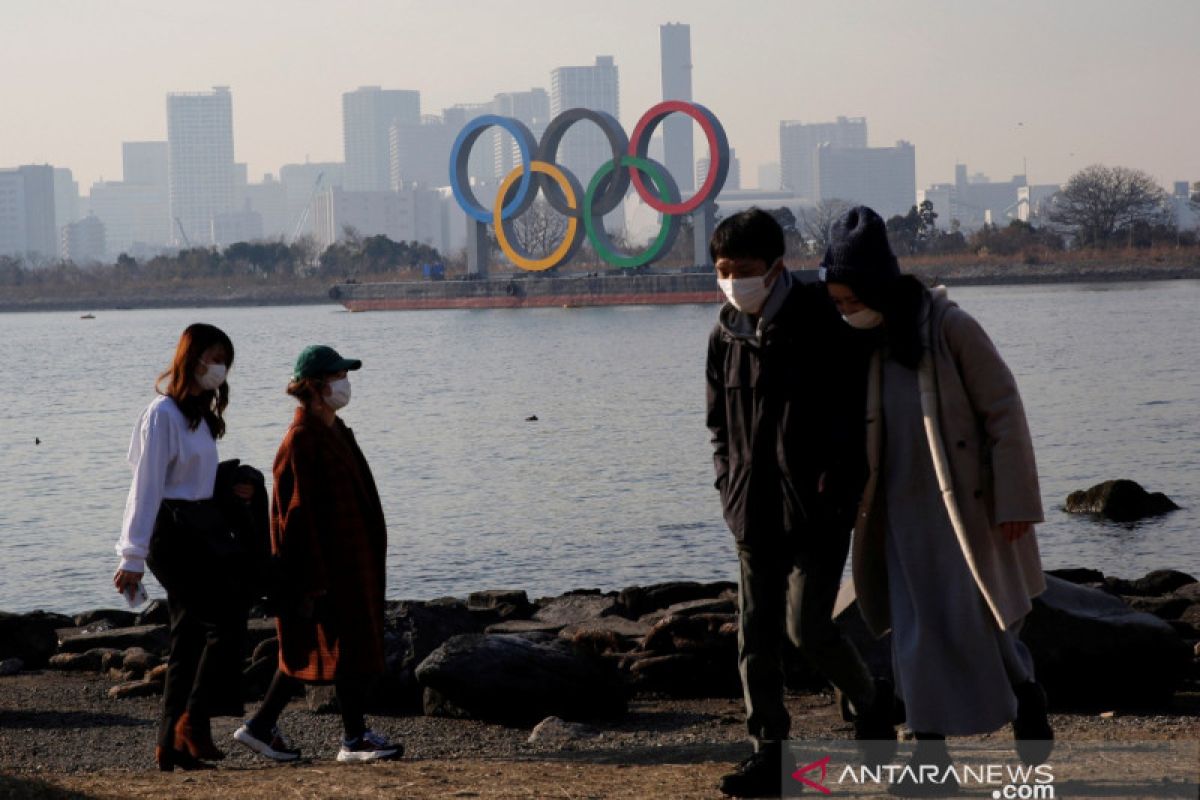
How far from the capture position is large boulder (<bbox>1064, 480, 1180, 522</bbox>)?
13.8m

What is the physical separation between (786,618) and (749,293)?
77 centimetres

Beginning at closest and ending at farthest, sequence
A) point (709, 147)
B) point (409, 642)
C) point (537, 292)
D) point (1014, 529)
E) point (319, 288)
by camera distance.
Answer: point (1014, 529)
point (409, 642)
point (709, 147)
point (537, 292)
point (319, 288)

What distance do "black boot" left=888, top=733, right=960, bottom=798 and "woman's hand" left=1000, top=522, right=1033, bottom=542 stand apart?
1.59 feet

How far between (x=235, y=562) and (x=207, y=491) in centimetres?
21

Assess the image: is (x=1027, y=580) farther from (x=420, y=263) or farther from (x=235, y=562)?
(x=420, y=263)

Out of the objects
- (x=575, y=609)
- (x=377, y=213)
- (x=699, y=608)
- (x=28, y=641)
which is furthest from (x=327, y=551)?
(x=377, y=213)

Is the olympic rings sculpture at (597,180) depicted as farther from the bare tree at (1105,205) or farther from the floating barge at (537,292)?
the bare tree at (1105,205)

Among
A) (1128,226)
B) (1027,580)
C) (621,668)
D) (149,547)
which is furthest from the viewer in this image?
(1128,226)

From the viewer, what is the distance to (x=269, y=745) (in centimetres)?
488

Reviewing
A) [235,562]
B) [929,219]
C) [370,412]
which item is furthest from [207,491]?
[929,219]

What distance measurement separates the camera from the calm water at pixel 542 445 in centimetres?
1274

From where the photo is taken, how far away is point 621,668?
6.41 meters

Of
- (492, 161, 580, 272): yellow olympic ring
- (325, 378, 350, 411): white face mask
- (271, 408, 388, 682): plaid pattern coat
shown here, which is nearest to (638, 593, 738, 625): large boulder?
(271, 408, 388, 682): plaid pattern coat

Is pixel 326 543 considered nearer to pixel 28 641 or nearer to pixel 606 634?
pixel 606 634
